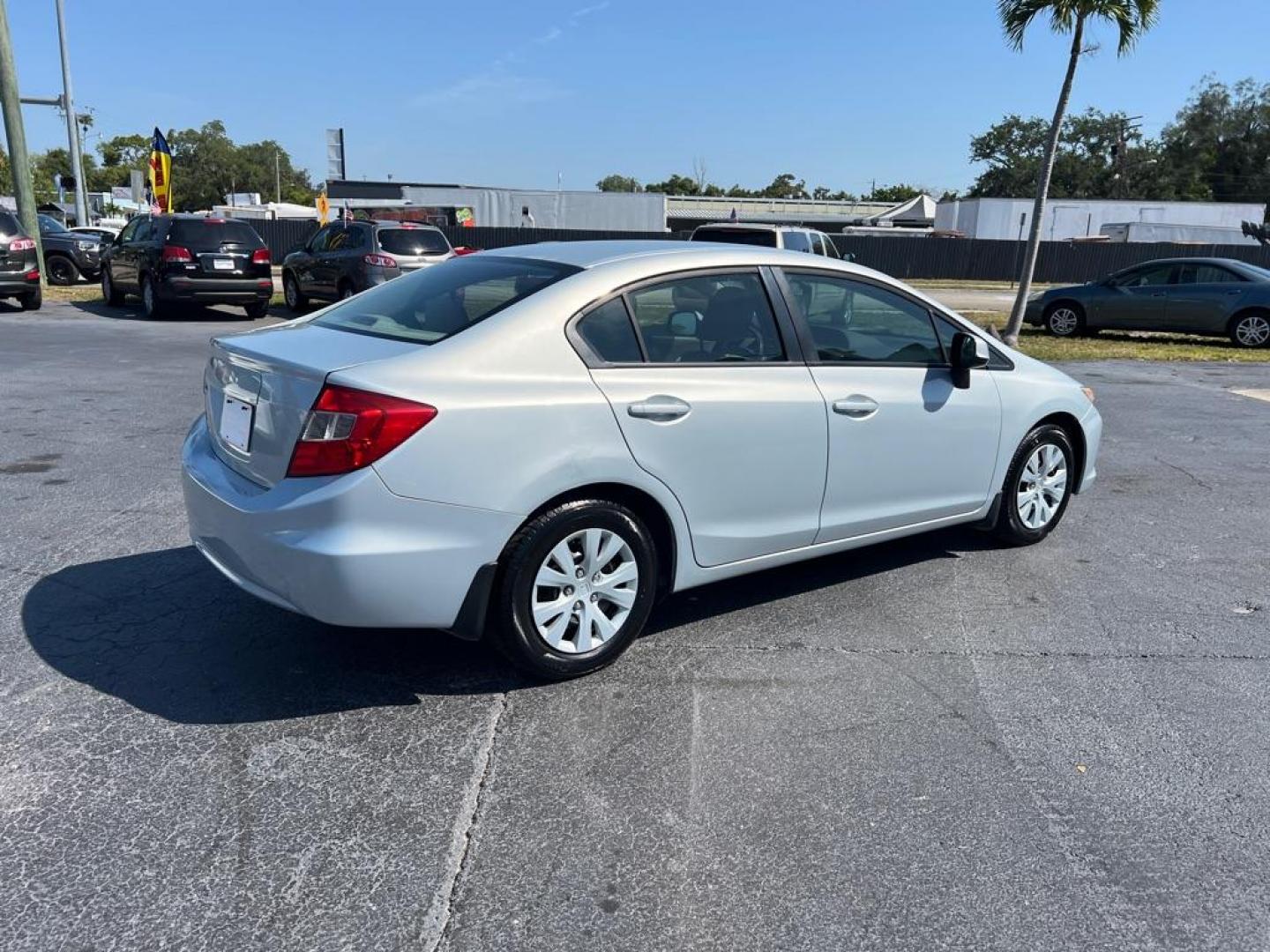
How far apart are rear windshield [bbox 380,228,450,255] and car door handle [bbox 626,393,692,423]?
1329 centimetres

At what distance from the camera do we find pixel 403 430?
130 inches

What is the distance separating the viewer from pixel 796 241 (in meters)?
16.2

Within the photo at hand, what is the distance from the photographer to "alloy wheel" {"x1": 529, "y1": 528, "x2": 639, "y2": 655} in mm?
3678

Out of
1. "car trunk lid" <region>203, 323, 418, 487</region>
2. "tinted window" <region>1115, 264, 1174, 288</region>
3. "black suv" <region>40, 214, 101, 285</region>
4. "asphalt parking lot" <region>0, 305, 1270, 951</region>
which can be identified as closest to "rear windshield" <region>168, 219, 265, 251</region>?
"black suv" <region>40, 214, 101, 285</region>

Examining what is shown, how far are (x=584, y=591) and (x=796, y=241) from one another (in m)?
13.4

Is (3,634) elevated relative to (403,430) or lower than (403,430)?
lower

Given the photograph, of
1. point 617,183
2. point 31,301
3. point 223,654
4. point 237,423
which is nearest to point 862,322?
point 237,423

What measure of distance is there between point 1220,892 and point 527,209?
45905 mm

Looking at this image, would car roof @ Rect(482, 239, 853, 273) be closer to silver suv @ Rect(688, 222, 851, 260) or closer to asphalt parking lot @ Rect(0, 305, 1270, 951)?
asphalt parking lot @ Rect(0, 305, 1270, 951)

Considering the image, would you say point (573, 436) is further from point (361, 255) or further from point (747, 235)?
point (361, 255)

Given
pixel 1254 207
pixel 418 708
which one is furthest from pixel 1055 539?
pixel 1254 207

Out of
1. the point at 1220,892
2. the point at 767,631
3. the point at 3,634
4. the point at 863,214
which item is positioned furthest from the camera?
the point at 863,214

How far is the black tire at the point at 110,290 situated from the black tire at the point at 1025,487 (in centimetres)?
1690

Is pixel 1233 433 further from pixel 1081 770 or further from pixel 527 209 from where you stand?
pixel 527 209
